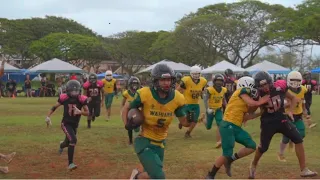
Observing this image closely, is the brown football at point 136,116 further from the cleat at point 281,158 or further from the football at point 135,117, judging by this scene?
the cleat at point 281,158

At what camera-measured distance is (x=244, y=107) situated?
8203mm

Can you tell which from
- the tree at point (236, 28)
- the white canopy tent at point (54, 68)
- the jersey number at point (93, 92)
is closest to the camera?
the jersey number at point (93, 92)

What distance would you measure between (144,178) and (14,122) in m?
12.4

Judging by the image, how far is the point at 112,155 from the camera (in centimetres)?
1098

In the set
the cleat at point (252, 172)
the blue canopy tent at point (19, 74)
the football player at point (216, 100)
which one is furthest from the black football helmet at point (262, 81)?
the blue canopy tent at point (19, 74)

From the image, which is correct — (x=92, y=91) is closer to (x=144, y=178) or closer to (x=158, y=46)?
(x=144, y=178)

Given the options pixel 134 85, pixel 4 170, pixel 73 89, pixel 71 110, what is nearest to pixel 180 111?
pixel 71 110

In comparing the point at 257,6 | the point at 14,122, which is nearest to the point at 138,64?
the point at 257,6

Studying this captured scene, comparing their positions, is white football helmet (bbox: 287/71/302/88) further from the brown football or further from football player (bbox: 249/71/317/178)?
the brown football

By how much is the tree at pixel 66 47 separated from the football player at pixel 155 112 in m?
64.3

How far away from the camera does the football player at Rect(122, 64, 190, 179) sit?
6242 millimetres

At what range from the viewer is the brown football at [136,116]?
6.21 metres

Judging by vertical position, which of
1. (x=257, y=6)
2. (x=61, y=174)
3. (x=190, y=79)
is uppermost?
(x=257, y=6)

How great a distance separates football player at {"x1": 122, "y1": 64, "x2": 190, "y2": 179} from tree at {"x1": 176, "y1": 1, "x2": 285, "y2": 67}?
52739 millimetres
